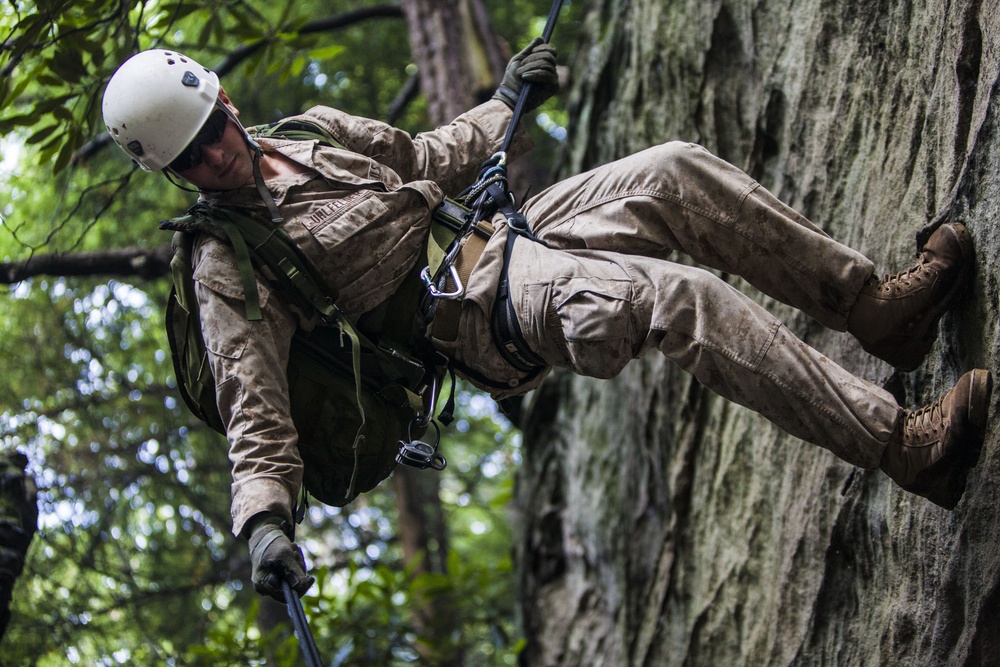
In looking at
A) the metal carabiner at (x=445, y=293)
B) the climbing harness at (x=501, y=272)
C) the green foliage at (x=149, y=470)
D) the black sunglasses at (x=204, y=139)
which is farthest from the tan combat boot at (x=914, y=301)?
the green foliage at (x=149, y=470)

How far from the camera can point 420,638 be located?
23.1 ft

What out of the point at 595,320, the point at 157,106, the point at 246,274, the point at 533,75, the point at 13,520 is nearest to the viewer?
the point at 595,320

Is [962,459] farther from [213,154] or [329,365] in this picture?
[213,154]

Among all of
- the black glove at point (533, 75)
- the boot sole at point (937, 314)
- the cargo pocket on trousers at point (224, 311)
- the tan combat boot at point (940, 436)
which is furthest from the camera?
the black glove at point (533, 75)

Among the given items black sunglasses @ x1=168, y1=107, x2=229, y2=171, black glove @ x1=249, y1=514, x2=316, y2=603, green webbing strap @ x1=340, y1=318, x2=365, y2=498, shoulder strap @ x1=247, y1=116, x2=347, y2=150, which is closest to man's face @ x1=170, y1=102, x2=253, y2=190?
black sunglasses @ x1=168, y1=107, x2=229, y2=171

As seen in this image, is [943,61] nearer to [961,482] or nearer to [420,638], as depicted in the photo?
[961,482]

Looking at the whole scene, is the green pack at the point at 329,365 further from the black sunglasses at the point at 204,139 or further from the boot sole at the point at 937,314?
the boot sole at the point at 937,314

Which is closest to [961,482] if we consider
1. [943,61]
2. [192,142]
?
[943,61]

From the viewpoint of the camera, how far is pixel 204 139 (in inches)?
143

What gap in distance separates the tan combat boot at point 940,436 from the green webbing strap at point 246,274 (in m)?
2.11

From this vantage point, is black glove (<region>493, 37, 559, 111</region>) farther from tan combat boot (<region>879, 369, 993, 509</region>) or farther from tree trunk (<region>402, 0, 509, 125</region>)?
tree trunk (<region>402, 0, 509, 125</region>)

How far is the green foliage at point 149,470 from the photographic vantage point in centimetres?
696

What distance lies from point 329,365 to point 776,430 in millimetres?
2446

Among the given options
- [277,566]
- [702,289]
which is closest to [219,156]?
[277,566]
